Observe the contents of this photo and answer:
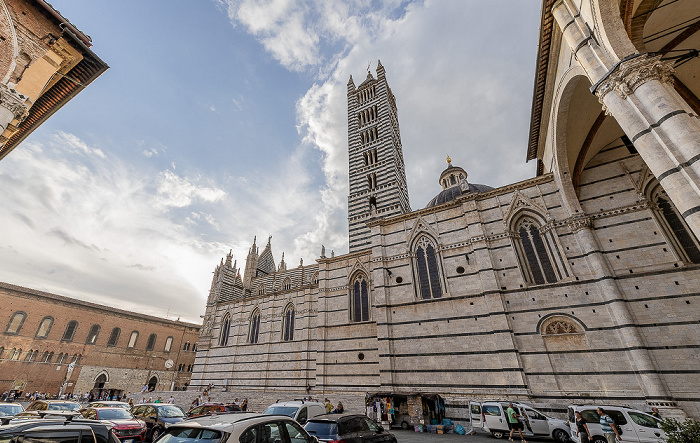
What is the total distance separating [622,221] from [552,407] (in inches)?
339

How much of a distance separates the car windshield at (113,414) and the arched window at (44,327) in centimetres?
3151

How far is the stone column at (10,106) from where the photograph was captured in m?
7.03

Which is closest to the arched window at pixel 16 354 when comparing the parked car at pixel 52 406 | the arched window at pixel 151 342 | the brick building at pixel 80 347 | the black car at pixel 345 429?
the brick building at pixel 80 347

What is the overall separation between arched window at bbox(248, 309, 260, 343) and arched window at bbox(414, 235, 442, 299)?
57.3ft

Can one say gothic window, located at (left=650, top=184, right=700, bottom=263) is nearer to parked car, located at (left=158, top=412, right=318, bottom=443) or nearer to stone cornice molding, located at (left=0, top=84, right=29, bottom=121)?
parked car, located at (left=158, top=412, right=318, bottom=443)

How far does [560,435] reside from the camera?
384 inches

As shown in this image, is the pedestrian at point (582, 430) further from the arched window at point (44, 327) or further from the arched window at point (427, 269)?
the arched window at point (44, 327)

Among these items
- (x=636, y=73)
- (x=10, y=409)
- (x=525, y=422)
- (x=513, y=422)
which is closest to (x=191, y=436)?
(x=513, y=422)

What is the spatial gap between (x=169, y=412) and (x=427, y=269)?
13361 millimetres

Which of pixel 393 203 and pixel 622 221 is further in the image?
pixel 393 203

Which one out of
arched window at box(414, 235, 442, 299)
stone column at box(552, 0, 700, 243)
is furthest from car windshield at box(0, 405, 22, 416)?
stone column at box(552, 0, 700, 243)

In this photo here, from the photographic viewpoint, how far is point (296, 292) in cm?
2541

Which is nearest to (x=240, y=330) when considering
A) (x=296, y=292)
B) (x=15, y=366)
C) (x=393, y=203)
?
(x=296, y=292)

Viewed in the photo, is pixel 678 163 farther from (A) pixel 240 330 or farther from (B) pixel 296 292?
(A) pixel 240 330
